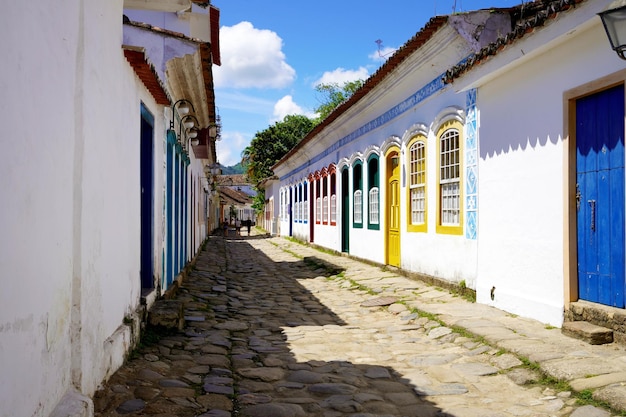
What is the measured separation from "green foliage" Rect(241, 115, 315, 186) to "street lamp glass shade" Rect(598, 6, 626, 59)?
1457 inches

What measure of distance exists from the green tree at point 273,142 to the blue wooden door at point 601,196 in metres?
35.8

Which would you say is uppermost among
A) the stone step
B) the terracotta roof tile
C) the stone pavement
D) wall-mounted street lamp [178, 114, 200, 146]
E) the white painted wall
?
the terracotta roof tile

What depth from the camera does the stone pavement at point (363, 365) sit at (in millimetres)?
3814

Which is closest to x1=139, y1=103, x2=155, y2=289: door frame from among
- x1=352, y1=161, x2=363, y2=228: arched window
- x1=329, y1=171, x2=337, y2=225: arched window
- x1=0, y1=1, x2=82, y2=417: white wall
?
x1=0, y1=1, x2=82, y2=417: white wall

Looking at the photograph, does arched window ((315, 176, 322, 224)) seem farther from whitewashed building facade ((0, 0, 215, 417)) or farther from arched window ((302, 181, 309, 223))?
whitewashed building facade ((0, 0, 215, 417))

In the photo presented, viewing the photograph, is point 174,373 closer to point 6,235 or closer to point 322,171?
point 6,235

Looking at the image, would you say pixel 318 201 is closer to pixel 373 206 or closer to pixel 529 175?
pixel 373 206

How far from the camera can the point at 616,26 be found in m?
4.03

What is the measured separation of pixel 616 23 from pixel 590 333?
250 cm

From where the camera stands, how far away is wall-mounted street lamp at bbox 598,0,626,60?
3957mm

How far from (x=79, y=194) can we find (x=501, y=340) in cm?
384

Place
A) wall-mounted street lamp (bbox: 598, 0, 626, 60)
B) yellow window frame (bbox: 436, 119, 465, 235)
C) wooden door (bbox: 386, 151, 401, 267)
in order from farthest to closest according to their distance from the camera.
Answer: wooden door (bbox: 386, 151, 401, 267)
yellow window frame (bbox: 436, 119, 465, 235)
wall-mounted street lamp (bbox: 598, 0, 626, 60)

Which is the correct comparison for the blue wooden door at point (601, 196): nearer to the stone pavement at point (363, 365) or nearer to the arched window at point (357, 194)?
the stone pavement at point (363, 365)

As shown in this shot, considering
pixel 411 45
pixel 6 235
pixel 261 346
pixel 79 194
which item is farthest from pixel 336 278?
pixel 6 235
